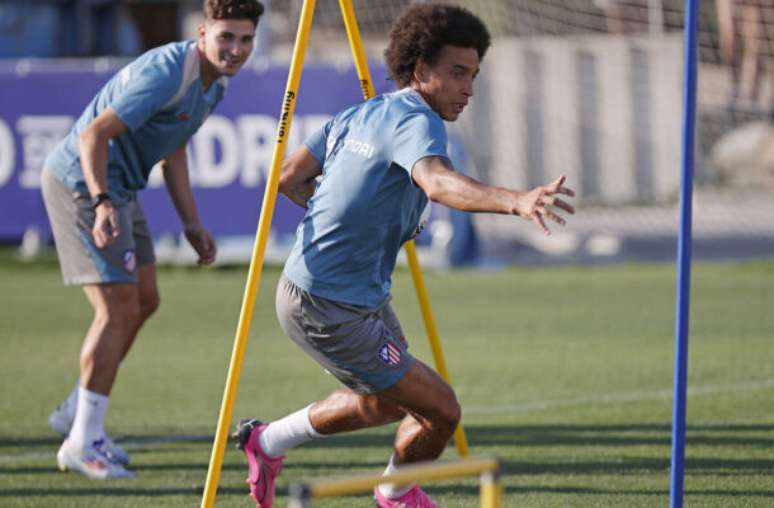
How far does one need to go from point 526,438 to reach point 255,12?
261cm

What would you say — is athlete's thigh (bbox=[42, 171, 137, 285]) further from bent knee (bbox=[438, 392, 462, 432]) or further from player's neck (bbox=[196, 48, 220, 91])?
bent knee (bbox=[438, 392, 462, 432])

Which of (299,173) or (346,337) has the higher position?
(299,173)

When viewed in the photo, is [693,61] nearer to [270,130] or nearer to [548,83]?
[270,130]

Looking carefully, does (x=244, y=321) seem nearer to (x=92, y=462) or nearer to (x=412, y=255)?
(x=412, y=255)

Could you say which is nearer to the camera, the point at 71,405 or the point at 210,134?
the point at 71,405

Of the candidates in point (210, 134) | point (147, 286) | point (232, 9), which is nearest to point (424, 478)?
point (232, 9)

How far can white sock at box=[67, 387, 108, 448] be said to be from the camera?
263 inches

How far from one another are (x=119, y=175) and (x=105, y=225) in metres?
0.77

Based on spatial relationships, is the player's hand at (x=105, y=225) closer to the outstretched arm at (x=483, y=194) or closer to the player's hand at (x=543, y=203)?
the outstretched arm at (x=483, y=194)

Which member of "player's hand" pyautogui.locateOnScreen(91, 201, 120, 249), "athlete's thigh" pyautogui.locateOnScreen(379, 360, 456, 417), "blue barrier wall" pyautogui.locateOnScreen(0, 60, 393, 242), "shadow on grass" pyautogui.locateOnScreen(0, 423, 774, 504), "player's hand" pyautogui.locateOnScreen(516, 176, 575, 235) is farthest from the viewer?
"blue barrier wall" pyautogui.locateOnScreen(0, 60, 393, 242)

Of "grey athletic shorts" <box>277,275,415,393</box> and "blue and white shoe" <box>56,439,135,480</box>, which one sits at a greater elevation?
"grey athletic shorts" <box>277,275,415,393</box>

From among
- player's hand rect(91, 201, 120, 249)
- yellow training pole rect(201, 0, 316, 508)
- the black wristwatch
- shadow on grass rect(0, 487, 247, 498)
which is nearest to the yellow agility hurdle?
yellow training pole rect(201, 0, 316, 508)

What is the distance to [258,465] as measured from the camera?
18.6 ft

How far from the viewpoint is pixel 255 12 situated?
6605 millimetres
